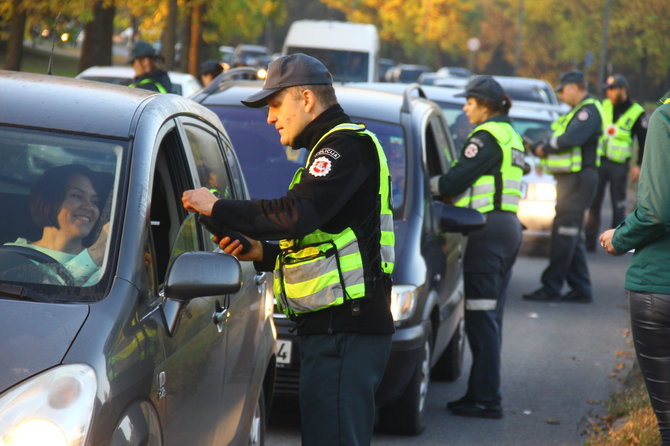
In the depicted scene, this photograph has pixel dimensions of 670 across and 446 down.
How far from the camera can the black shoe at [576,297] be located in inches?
481

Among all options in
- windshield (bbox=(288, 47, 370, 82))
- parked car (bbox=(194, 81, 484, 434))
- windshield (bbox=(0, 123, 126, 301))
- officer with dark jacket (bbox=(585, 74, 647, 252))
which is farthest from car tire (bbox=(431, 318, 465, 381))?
windshield (bbox=(288, 47, 370, 82))

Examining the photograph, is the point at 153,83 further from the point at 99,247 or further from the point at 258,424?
the point at 99,247

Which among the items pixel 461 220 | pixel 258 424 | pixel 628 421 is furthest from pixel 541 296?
pixel 258 424

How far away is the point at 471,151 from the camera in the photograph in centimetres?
739

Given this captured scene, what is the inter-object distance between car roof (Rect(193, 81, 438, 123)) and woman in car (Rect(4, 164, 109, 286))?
3968 millimetres

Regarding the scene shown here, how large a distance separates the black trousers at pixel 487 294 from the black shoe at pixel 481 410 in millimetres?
32

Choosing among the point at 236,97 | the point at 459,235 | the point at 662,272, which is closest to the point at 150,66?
the point at 236,97

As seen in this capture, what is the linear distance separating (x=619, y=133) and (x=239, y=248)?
11.7 m

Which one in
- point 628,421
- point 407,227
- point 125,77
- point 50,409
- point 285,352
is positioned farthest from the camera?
point 125,77

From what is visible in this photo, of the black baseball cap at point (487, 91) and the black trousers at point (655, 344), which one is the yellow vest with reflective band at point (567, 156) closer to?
the black baseball cap at point (487, 91)

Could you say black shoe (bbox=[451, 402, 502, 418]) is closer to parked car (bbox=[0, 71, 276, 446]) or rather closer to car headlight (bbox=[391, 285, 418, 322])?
car headlight (bbox=[391, 285, 418, 322])

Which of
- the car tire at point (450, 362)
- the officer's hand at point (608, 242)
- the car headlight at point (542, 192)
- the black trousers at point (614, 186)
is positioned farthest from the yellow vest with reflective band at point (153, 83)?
the black trousers at point (614, 186)

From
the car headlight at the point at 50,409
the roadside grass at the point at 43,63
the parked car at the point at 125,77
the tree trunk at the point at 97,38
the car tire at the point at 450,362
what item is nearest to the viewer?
the car headlight at the point at 50,409

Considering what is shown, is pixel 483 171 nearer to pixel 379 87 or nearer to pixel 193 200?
pixel 379 87
